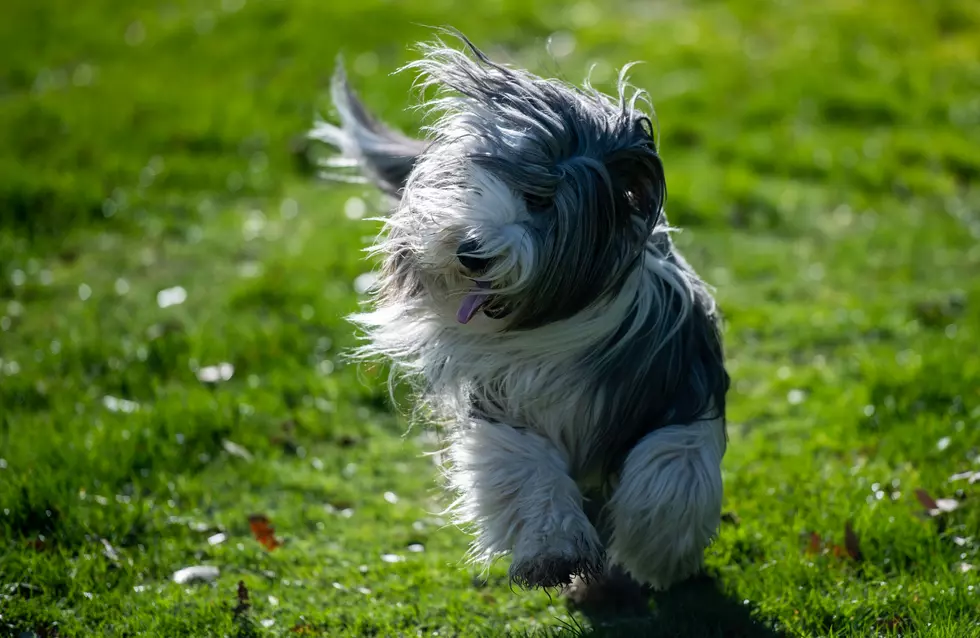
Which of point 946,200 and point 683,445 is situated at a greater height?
point 683,445

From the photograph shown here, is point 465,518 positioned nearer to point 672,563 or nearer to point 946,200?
point 672,563

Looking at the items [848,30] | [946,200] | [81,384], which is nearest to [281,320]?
[81,384]

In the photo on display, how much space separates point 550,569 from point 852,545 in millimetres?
1471

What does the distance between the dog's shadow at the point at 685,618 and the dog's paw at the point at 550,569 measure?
15.1 inches

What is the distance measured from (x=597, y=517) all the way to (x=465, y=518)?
1.75 feet

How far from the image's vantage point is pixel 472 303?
3648mm

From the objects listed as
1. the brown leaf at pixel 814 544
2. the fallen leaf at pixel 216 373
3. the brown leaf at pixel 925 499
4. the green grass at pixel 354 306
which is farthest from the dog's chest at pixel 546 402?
the fallen leaf at pixel 216 373

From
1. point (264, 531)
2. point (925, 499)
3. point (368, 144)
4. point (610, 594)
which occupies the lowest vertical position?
point (264, 531)

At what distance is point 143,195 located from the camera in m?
8.82

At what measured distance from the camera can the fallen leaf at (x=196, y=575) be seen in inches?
177

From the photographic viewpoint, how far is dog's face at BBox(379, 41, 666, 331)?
3.50 meters

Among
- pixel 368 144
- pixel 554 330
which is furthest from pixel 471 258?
pixel 368 144

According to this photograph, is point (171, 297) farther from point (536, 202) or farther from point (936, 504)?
point (936, 504)

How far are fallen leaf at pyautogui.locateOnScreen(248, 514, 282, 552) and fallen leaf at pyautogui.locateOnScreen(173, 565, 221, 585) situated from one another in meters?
0.29
